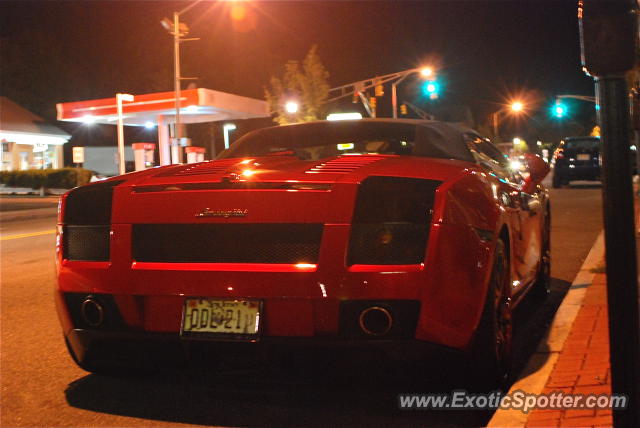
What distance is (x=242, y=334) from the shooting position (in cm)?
319

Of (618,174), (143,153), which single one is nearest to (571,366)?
(618,174)

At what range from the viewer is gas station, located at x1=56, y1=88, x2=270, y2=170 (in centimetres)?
3662

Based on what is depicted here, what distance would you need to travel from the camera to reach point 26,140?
43.5 metres

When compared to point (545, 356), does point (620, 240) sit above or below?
above

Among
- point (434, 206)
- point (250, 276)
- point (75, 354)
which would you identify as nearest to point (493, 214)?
point (434, 206)

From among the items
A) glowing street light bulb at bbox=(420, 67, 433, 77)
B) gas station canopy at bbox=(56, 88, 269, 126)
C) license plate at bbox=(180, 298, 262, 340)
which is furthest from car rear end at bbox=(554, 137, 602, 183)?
license plate at bbox=(180, 298, 262, 340)

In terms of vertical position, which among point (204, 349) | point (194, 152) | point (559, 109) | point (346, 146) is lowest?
point (204, 349)

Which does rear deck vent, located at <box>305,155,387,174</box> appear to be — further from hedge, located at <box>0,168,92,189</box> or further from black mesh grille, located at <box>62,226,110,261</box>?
hedge, located at <box>0,168,92,189</box>

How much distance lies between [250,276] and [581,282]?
164 inches

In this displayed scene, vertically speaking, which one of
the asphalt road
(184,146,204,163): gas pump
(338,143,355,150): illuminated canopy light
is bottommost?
the asphalt road

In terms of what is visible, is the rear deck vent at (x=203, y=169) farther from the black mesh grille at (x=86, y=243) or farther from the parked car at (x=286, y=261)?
the black mesh grille at (x=86, y=243)

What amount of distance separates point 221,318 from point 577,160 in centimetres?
2267

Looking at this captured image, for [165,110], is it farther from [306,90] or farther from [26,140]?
[26,140]

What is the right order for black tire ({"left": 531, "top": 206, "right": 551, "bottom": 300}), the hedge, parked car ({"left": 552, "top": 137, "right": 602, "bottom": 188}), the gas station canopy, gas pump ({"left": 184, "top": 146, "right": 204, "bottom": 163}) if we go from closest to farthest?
black tire ({"left": 531, "top": 206, "right": 551, "bottom": 300})
parked car ({"left": 552, "top": 137, "right": 602, "bottom": 188})
gas pump ({"left": 184, "top": 146, "right": 204, "bottom": 163})
the gas station canopy
the hedge
